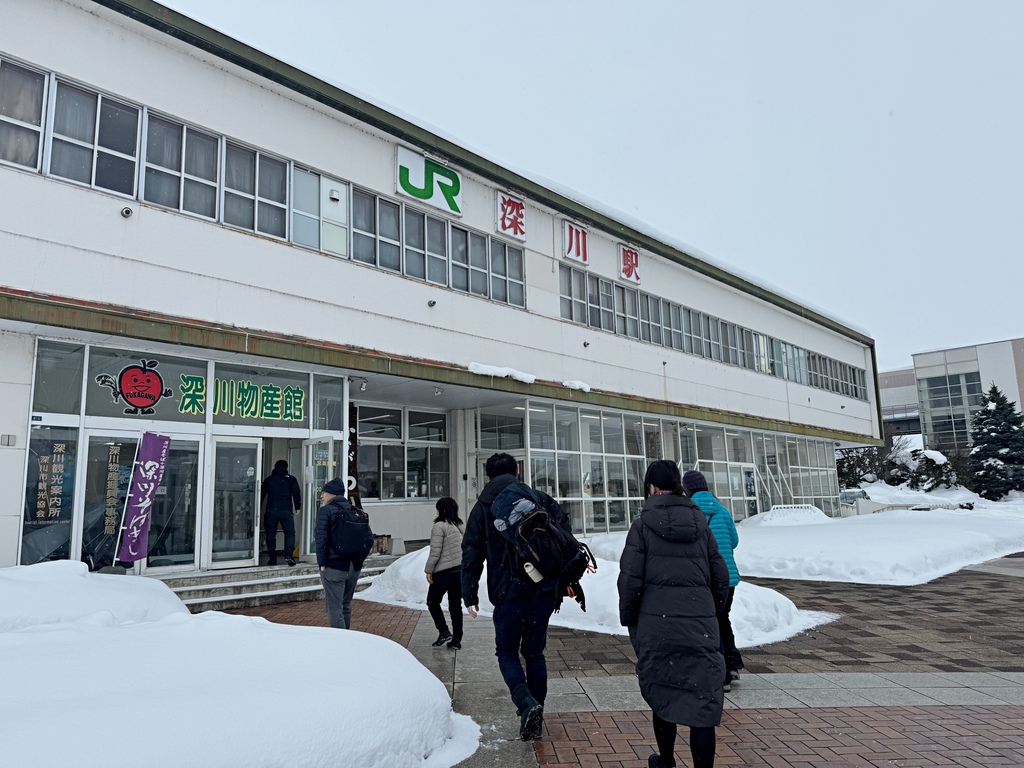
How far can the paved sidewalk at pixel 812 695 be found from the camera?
166 inches

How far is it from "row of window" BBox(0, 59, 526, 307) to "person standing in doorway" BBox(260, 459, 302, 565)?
13.3ft

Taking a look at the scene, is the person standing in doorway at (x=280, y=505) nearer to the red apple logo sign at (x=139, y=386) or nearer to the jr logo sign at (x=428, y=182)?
the red apple logo sign at (x=139, y=386)

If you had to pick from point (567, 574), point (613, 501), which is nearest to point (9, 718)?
point (567, 574)

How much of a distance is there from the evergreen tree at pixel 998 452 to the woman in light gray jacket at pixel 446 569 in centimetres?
4964

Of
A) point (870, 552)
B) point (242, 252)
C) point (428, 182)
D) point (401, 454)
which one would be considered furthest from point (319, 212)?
point (870, 552)

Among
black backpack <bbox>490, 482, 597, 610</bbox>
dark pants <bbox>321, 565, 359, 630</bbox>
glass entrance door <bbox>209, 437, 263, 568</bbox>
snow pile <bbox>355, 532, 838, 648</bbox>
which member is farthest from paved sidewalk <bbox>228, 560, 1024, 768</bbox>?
glass entrance door <bbox>209, 437, 263, 568</bbox>

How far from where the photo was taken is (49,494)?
360 inches

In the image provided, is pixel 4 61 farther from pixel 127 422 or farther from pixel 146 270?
pixel 127 422

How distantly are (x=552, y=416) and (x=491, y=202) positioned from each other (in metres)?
5.42

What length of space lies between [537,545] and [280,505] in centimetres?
818

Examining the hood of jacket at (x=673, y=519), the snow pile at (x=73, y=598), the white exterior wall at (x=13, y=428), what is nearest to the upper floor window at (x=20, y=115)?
the white exterior wall at (x=13, y=428)

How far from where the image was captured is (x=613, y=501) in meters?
19.0

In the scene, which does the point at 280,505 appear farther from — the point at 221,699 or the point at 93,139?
the point at 221,699

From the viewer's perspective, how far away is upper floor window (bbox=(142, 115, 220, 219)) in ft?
33.9
